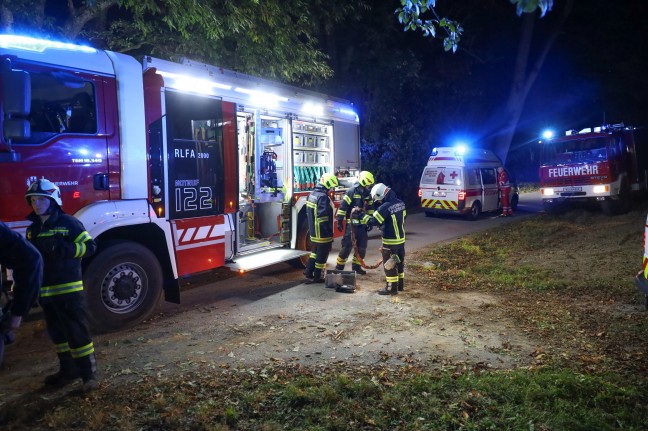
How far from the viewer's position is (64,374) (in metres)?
4.33

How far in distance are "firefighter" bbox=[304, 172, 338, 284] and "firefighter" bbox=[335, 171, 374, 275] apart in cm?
34

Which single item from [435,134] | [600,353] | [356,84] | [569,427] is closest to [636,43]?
Answer: [435,134]

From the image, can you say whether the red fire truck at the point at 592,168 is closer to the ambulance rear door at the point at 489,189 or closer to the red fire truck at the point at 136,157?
the ambulance rear door at the point at 489,189

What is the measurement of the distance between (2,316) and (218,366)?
192 centimetres

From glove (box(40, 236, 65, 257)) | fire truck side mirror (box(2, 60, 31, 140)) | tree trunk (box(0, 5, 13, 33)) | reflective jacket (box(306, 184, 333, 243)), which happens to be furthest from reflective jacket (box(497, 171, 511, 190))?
glove (box(40, 236, 65, 257))

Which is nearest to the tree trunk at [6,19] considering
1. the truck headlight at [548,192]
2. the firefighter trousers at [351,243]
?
the firefighter trousers at [351,243]

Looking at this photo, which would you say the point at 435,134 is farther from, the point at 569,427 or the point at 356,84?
the point at 569,427

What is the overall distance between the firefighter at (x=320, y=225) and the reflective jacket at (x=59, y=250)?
4413 mm

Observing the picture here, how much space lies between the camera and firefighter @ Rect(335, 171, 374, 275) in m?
8.60

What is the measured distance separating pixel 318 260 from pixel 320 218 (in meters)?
0.68

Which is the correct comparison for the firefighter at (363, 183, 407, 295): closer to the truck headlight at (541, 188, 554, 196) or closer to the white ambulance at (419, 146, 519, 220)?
the white ambulance at (419, 146, 519, 220)

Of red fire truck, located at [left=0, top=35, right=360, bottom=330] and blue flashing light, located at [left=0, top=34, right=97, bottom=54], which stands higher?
blue flashing light, located at [left=0, top=34, right=97, bottom=54]

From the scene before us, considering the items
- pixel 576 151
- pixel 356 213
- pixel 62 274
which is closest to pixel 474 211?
pixel 576 151

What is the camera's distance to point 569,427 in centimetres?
353
